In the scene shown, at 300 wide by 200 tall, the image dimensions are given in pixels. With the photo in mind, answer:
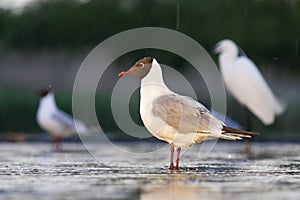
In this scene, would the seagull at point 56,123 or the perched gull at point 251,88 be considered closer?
the perched gull at point 251,88

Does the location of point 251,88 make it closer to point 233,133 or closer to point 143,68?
point 143,68

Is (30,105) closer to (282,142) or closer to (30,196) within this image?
(282,142)

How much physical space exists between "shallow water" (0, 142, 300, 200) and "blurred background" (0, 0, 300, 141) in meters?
10.3

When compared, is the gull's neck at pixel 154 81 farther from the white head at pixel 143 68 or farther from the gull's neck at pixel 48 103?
the gull's neck at pixel 48 103

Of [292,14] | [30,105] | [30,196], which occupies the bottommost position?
[30,196]

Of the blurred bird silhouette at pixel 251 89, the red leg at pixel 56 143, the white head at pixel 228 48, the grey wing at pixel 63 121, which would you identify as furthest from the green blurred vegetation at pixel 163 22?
the red leg at pixel 56 143

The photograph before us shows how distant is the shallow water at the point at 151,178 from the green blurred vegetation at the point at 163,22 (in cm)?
1880

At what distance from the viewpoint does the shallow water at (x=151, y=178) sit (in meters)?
5.24

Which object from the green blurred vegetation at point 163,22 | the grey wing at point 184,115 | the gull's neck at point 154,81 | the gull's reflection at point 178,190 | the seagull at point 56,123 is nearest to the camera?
the gull's reflection at point 178,190

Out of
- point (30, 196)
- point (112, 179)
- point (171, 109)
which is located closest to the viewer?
point (30, 196)

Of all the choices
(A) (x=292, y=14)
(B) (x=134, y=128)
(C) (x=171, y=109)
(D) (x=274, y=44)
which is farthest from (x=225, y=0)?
(C) (x=171, y=109)

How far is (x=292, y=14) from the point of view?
3145 cm

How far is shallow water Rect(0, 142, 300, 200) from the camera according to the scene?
5.24 metres

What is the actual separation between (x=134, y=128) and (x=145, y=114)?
9565 mm
